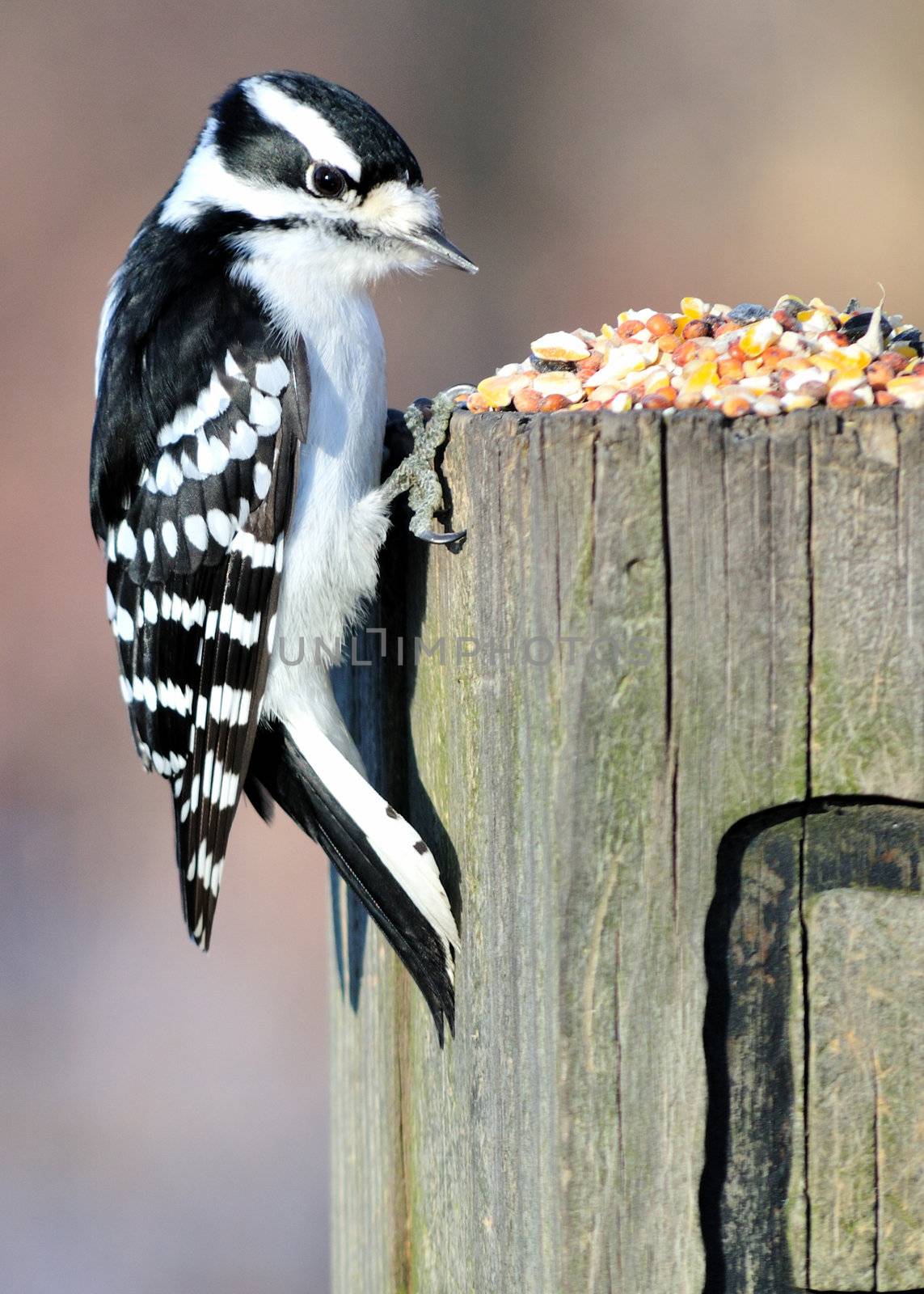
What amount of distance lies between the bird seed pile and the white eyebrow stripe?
32.1 inches

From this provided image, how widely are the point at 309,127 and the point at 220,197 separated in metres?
0.24

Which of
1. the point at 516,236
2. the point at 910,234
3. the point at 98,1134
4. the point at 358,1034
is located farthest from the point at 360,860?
the point at 910,234

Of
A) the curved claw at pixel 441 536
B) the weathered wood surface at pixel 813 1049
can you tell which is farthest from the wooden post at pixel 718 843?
the curved claw at pixel 441 536

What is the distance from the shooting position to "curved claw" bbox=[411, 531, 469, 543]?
1.82 meters

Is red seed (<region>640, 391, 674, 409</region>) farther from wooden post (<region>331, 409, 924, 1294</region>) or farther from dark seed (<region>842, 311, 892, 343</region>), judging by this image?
dark seed (<region>842, 311, 892, 343</region>)

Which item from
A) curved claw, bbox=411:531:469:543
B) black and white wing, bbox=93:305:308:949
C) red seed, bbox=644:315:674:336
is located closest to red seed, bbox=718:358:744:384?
red seed, bbox=644:315:674:336

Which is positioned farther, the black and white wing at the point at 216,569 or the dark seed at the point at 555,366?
the black and white wing at the point at 216,569

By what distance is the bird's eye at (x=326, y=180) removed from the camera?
276cm

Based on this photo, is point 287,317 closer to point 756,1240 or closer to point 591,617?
point 591,617

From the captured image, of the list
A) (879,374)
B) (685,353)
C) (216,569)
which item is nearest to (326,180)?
(216,569)

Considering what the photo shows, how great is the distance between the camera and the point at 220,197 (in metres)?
2.88

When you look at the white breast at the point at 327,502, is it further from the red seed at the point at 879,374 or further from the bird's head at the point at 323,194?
the red seed at the point at 879,374

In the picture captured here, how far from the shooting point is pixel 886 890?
1.50m

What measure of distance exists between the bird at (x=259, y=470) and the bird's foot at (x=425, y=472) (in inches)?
0.5
